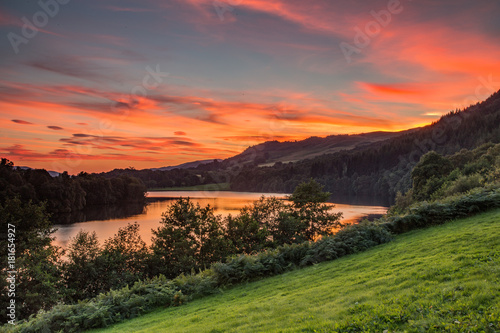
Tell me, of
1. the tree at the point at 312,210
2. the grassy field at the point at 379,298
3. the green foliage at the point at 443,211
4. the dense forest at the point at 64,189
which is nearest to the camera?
the grassy field at the point at 379,298

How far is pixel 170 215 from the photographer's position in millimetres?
35969

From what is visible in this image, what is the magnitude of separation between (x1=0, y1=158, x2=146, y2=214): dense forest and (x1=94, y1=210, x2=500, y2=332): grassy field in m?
41.7

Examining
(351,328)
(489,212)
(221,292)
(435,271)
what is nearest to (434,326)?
(351,328)

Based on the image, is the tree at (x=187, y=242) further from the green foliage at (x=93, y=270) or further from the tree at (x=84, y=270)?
the tree at (x=84, y=270)

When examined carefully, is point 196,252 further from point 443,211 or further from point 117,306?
point 443,211

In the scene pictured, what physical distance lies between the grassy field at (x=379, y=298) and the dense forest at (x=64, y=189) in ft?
137

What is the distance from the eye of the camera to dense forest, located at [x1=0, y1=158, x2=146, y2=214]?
7494 cm

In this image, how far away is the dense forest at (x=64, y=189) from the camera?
246ft

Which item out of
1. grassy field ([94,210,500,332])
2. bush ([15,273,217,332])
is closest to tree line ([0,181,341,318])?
bush ([15,273,217,332])

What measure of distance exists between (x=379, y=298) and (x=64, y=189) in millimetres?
101333

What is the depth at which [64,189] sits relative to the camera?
9206 centimetres

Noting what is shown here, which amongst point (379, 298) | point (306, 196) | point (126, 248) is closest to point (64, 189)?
point (126, 248)

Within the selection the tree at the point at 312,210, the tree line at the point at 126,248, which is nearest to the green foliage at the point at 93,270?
the tree line at the point at 126,248

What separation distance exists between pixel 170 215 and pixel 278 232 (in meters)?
12.8
